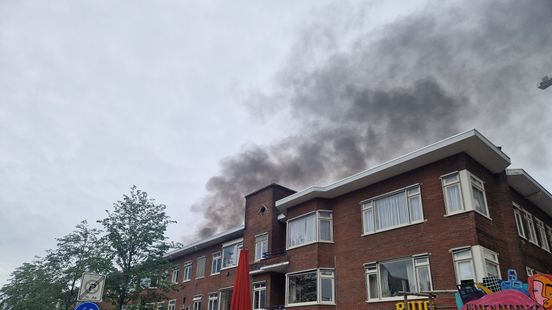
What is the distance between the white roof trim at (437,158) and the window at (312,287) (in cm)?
435

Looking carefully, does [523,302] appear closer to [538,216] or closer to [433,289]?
[433,289]

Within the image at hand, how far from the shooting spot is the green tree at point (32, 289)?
96.6 feet

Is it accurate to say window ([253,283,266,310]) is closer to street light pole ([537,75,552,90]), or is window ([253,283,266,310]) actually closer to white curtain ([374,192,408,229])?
white curtain ([374,192,408,229])

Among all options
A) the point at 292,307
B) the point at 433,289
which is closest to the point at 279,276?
the point at 292,307

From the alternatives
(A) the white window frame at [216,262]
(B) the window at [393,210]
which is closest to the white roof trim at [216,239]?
(A) the white window frame at [216,262]

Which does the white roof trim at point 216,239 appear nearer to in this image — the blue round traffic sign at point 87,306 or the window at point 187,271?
Result: the window at point 187,271

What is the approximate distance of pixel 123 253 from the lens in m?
21.3

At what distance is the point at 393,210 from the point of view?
19.0 m

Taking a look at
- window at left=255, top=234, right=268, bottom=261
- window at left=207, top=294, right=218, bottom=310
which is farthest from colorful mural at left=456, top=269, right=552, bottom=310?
window at left=207, top=294, right=218, bottom=310

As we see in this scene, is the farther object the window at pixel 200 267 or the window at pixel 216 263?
the window at pixel 200 267

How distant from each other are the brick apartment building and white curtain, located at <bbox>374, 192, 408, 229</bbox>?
47 millimetres

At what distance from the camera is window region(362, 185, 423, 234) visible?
1805 centimetres

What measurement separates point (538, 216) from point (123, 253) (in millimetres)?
22054

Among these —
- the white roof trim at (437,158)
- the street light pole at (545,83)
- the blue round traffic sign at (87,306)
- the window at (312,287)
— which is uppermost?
the street light pole at (545,83)
